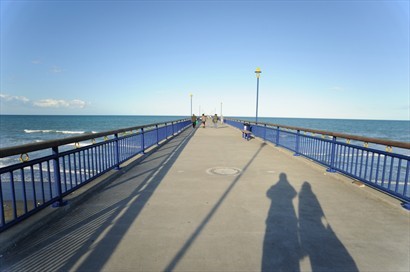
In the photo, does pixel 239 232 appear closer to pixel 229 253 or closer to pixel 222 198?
pixel 229 253

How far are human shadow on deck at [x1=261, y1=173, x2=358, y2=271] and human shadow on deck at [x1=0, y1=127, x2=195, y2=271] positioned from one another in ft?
7.04

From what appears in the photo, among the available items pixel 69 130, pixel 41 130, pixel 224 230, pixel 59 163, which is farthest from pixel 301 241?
pixel 69 130

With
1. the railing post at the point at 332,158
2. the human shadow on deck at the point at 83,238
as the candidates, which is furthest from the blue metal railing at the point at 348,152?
the human shadow on deck at the point at 83,238

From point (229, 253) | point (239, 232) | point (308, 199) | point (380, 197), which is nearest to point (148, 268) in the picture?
point (229, 253)

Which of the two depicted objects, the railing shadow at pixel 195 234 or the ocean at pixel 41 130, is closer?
the railing shadow at pixel 195 234

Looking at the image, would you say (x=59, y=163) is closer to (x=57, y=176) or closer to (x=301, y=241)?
(x=57, y=176)

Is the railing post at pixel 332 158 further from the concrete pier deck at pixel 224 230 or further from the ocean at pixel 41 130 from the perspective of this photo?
the ocean at pixel 41 130

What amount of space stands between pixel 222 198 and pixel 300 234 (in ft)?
6.20

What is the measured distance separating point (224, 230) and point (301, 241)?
113 centimetres

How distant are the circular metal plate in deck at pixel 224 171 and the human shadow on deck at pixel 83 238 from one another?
256 cm

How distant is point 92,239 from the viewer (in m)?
3.41

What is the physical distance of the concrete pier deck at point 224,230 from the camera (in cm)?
292

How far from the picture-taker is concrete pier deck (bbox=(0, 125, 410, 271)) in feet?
9.59

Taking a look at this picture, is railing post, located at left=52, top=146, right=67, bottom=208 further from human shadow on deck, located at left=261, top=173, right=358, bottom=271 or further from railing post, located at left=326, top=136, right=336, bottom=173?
railing post, located at left=326, top=136, right=336, bottom=173
